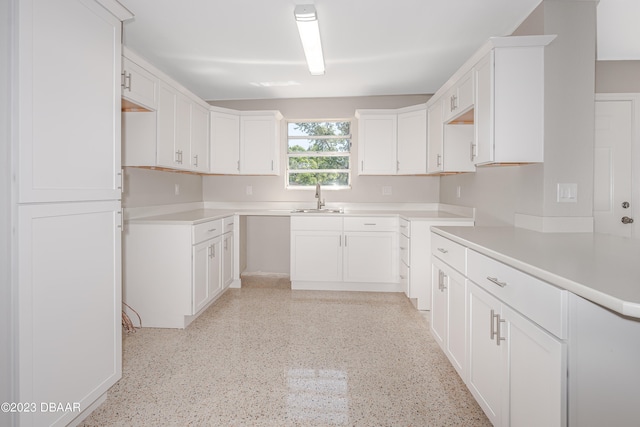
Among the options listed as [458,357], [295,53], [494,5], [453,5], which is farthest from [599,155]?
[295,53]

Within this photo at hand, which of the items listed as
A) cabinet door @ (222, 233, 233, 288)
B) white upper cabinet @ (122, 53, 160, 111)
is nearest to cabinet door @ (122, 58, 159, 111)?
white upper cabinet @ (122, 53, 160, 111)

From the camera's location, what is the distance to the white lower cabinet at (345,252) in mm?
3848

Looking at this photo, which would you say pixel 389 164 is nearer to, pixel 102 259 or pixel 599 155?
pixel 599 155

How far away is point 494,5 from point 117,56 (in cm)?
244

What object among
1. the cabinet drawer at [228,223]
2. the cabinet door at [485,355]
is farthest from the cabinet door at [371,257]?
the cabinet door at [485,355]

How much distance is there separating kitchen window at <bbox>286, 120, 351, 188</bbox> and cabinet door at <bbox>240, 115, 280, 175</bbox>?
0.46 m

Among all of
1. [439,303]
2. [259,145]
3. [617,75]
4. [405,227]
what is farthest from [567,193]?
[259,145]

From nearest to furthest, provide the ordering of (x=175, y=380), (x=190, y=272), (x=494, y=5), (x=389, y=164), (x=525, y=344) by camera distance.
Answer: (x=525, y=344)
(x=175, y=380)
(x=494, y=5)
(x=190, y=272)
(x=389, y=164)

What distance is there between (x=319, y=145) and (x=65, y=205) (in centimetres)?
352

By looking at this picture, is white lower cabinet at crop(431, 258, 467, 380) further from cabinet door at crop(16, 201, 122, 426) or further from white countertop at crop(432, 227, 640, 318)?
cabinet door at crop(16, 201, 122, 426)

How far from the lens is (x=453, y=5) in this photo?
93.4 inches

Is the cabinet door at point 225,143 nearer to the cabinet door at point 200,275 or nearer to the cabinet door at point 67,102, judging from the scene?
the cabinet door at point 200,275

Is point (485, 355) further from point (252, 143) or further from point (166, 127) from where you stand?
point (252, 143)

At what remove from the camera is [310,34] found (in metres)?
Answer: 2.59
